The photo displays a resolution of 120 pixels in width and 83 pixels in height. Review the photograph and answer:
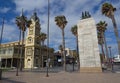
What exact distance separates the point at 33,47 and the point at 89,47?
3783cm

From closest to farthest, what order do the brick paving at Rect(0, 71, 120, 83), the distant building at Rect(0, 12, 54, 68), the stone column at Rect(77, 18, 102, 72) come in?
the brick paving at Rect(0, 71, 120, 83) < the stone column at Rect(77, 18, 102, 72) < the distant building at Rect(0, 12, 54, 68)

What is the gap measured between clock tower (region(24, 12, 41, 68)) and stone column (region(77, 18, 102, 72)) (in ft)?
116

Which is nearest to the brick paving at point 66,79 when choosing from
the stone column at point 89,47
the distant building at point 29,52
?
the stone column at point 89,47

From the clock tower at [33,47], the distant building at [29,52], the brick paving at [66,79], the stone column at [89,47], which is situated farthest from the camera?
the clock tower at [33,47]

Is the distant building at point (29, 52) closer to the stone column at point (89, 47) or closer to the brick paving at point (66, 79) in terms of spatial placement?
the stone column at point (89, 47)

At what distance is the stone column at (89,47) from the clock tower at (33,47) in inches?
1397

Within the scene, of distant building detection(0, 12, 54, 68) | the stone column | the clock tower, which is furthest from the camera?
the clock tower

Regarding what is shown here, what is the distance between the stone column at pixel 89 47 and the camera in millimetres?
27681

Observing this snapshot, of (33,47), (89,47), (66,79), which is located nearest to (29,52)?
(33,47)

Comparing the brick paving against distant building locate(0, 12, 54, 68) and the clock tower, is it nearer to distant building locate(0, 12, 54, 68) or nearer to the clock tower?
distant building locate(0, 12, 54, 68)

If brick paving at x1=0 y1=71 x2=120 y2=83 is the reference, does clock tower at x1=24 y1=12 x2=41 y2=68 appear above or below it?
above

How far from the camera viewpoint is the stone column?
27.7m

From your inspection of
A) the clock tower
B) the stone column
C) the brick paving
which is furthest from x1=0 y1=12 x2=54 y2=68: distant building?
the brick paving

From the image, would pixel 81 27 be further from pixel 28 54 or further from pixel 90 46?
pixel 28 54
